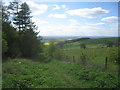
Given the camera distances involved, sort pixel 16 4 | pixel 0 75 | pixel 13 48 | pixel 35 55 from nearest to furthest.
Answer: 1. pixel 0 75
2. pixel 13 48
3. pixel 16 4
4. pixel 35 55

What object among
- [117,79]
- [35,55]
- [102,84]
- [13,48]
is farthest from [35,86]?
[35,55]

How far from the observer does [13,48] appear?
1239cm

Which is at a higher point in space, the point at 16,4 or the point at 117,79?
the point at 16,4

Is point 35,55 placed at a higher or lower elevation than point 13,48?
lower

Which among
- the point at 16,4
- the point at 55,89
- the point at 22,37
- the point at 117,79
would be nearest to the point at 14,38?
the point at 22,37

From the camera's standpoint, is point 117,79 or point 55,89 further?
point 117,79

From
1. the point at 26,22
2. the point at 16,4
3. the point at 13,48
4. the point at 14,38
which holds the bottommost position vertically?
the point at 13,48

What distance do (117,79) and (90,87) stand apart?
5.07ft

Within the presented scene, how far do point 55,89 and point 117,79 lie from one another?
2942mm

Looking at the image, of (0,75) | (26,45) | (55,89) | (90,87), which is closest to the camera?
(55,89)

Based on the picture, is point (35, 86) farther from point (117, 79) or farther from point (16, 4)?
point (16, 4)

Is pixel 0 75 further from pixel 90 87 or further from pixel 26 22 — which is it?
pixel 26 22

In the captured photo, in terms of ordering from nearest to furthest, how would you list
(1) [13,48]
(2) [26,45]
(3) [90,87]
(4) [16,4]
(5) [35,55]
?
(3) [90,87], (1) [13,48], (4) [16,4], (2) [26,45], (5) [35,55]

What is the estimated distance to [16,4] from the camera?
13234 millimetres
